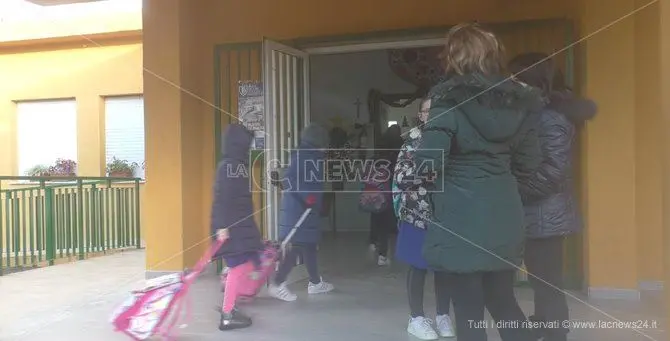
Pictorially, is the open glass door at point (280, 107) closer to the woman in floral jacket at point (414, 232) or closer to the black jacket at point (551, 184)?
the woman in floral jacket at point (414, 232)

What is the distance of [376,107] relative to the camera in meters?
9.79

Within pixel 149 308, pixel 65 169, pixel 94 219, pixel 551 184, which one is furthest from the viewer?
pixel 65 169

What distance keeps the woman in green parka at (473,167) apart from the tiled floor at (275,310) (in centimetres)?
158

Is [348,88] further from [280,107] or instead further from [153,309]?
[153,309]

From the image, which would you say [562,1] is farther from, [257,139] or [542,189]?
[257,139]

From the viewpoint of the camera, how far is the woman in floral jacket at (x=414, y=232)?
3.65 metres

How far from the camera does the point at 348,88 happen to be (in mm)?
9805

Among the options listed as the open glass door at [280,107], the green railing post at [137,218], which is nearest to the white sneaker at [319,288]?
the open glass door at [280,107]

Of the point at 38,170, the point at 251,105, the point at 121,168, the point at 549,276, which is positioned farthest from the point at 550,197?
the point at 38,170

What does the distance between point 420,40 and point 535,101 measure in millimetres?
3208

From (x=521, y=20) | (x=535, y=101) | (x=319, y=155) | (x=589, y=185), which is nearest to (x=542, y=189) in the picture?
(x=535, y=101)

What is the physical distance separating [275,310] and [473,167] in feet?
8.91

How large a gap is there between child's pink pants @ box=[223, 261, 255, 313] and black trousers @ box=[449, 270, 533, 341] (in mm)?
2062

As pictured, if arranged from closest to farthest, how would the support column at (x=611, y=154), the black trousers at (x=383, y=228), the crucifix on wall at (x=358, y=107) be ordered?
the support column at (x=611, y=154) < the black trousers at (x=383, y=228) < the crucifix on wall at (x=358, y=107)
